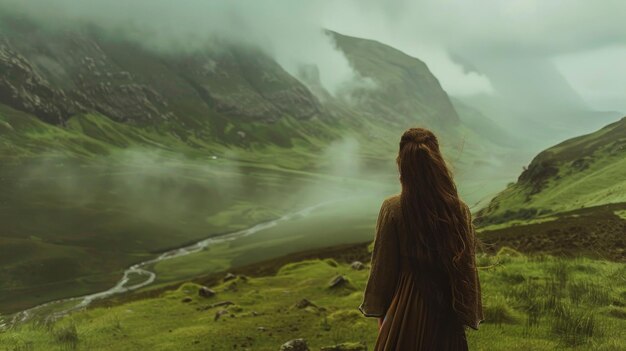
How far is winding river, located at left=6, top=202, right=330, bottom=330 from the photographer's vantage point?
212 ft

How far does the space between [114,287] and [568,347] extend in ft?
260

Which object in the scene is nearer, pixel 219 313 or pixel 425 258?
pixel 425 258

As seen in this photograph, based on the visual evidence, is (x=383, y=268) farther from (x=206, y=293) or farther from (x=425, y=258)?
(x=206, y=293)

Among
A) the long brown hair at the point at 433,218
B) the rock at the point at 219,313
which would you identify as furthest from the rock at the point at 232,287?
the long brown hair at the point at 433,218

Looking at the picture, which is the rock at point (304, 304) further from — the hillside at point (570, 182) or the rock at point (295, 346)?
the hillside at point (570, 182)

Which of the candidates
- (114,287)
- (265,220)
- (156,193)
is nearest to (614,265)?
(114,287)

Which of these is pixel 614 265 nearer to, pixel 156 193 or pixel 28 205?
pixel 28 205

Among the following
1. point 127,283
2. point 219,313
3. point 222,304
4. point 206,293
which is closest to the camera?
point 219,313

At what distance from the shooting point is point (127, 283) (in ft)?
271

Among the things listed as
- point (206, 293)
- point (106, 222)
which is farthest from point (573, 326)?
Answer: point (106, 222)

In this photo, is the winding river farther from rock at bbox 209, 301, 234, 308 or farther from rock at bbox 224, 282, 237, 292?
rock at bbox 224, 282, 237, 292

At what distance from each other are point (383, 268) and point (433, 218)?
98cm

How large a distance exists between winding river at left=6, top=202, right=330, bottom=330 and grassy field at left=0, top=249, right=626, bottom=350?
454 cm

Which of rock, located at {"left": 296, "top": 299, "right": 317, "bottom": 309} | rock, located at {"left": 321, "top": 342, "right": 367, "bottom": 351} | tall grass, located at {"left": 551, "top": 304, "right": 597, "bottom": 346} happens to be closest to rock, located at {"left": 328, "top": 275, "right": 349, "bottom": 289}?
rock, located at {"left": 296, "top": 299, "right": 317, "bottom": 309}
